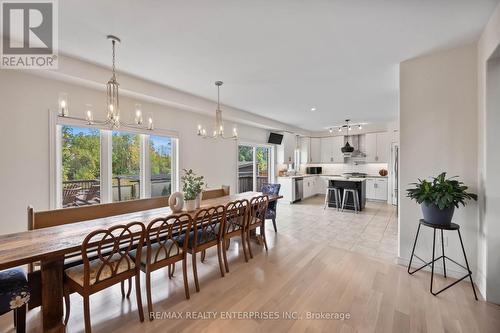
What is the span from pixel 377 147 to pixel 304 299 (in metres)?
6.99

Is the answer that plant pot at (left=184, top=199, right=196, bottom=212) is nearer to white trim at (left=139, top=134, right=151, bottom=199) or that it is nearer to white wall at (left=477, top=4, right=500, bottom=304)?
white trim at (left=139, top=134, right=151, bottom=199)

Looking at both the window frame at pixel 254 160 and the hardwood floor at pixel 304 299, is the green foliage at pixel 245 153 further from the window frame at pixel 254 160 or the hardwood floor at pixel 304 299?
the hardwood floor at pixel 304 299

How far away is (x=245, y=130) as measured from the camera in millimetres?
6367

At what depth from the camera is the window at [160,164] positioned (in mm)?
4191

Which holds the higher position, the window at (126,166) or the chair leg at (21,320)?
the window at (126,166)

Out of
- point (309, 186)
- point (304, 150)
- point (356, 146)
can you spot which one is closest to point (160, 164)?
point (309, 186)

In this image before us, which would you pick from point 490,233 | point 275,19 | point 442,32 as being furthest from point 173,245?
point 442,32

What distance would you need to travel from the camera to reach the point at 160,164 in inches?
169

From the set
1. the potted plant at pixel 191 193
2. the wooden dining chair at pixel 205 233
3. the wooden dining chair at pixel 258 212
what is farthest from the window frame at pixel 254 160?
the wooden dining chair at pixel 205 233

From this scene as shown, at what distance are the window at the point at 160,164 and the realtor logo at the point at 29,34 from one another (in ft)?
6.09

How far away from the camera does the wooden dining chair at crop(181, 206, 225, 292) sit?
7.78ft

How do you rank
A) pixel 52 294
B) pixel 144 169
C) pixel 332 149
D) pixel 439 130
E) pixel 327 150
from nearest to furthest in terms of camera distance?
pixel 52 294, pixel 439 130, pixel 144 169, pixel 332 149, pixel 327 150

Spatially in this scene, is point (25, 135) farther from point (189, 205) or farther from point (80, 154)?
point (189, 205)

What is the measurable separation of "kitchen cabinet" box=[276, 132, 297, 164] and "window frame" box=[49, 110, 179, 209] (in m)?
4.09
